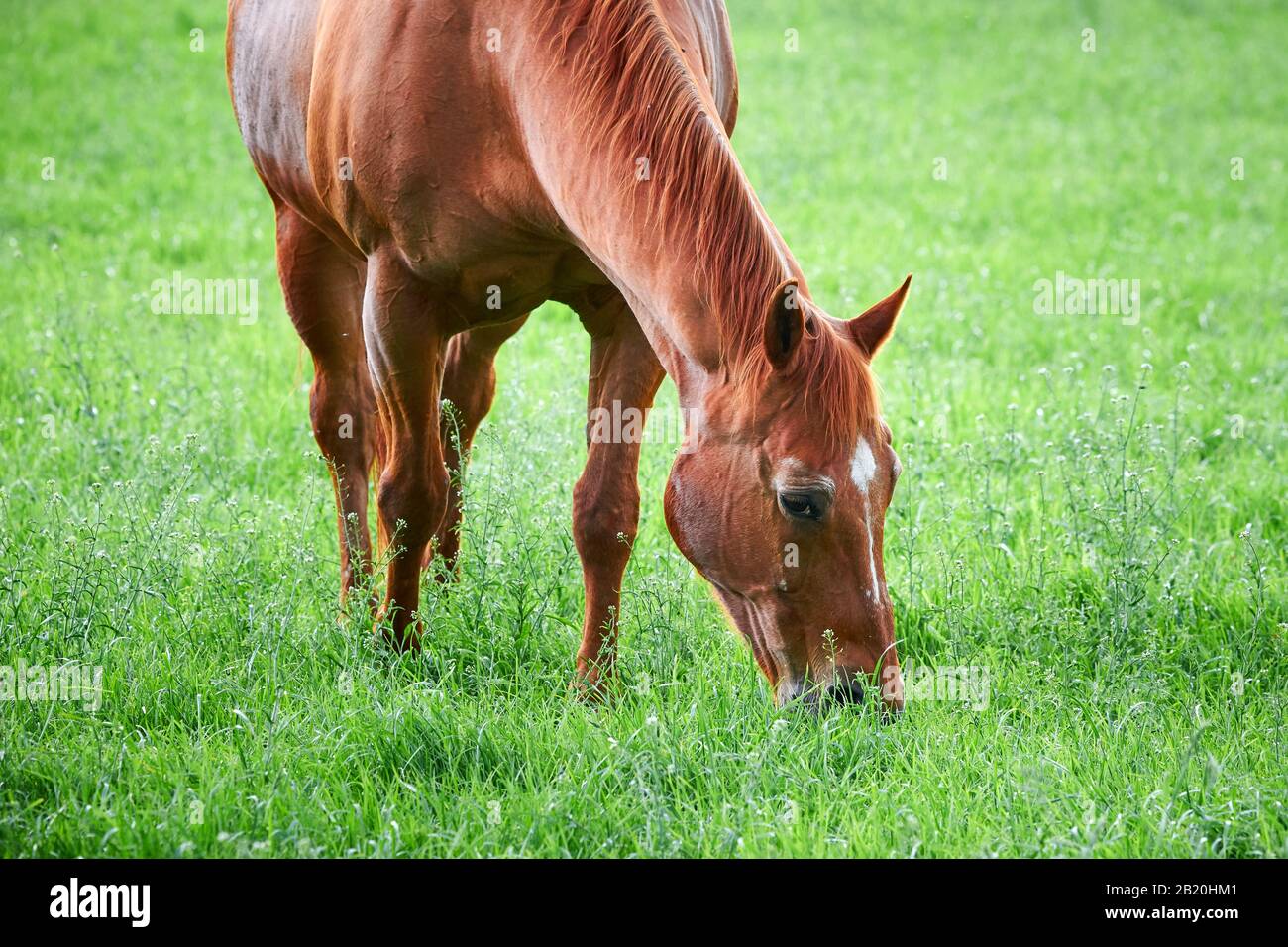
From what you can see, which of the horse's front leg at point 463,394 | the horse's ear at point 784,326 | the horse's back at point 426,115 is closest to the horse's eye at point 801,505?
the horse's ear at point 784,326

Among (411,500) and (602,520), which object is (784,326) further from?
(411,500)

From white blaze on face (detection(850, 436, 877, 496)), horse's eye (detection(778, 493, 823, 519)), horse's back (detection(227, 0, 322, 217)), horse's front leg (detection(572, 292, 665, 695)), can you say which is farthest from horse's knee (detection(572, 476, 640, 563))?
horse's back (detection(227, 0, 322, 217))

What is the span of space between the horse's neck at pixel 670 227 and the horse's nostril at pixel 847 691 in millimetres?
825

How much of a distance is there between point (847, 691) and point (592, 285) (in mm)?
1577

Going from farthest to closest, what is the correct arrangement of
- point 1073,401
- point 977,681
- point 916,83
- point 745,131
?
point 916,83 → point 745,131 → point 1073,401 → point 977,681

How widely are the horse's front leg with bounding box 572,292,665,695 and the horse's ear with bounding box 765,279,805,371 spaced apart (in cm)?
111

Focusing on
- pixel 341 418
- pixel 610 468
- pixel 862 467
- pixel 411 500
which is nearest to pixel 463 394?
pixel 341 418

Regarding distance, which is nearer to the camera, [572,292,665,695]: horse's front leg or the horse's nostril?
the horse's nostril

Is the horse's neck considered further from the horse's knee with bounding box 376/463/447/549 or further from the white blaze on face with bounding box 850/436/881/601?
the horse's knee with bounding box 376/463/447/549

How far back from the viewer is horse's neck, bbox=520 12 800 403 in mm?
3262
